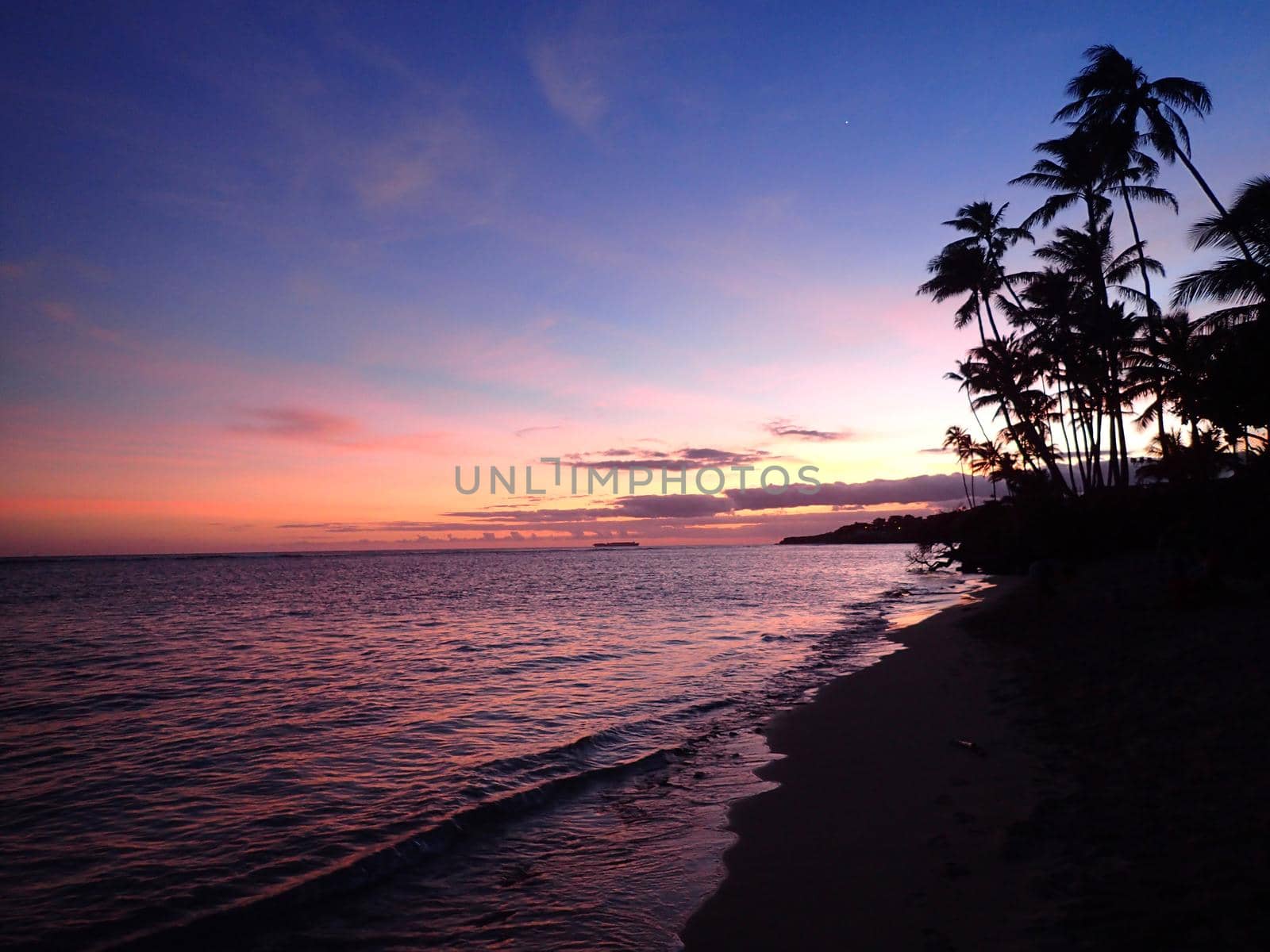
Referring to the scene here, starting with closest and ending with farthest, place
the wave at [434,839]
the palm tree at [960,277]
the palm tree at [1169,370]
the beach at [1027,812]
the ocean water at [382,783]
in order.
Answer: the beach at [1027,812], the wave at [434,839], the ocean water at [382,783], the palm tree at [1169,370], the palm tree at [960,277]

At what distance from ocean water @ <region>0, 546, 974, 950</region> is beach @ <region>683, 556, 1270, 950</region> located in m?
0.78

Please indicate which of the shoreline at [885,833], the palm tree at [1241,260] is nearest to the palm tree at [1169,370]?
the palm tree at [1241,260]

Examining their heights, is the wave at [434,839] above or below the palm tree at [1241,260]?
below

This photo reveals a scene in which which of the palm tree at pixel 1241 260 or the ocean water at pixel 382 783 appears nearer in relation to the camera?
the ocean water at pixel 382 783

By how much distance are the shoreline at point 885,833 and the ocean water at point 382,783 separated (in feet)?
1.58

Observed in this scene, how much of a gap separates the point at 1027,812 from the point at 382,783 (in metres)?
7.50

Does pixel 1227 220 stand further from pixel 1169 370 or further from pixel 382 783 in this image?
pixel 382 783

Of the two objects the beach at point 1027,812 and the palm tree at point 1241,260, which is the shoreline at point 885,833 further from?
the palm tree at point 1241,260

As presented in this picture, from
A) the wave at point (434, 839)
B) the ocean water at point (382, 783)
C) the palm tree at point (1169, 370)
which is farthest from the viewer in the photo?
the palm tree at point (1169, 370)

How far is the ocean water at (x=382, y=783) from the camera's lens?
20.2ft

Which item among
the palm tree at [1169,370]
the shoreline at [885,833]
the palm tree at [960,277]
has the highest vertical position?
the palm tree at [960,277]

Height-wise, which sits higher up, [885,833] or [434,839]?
[885,833]

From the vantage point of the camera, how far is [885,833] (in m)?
6.82

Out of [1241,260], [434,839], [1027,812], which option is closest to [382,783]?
[434,839]
